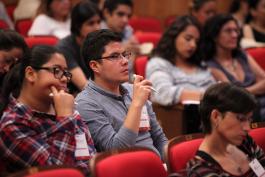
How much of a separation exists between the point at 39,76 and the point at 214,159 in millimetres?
802

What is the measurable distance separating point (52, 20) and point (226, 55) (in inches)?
60.0

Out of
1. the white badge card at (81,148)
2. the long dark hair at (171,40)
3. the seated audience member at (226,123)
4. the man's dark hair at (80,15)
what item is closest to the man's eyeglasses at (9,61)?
the white badge card at (81,148)

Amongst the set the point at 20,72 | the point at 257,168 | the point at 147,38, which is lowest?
the point at 257,168

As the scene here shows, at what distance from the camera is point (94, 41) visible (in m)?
2.62

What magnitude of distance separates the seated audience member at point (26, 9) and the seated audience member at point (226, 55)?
1.94 m

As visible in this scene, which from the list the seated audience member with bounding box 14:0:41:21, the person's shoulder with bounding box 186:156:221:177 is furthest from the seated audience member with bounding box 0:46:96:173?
the seated audience member with bounding box 14:0:41:21

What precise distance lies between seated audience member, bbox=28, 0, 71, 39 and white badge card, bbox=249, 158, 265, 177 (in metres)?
2.79

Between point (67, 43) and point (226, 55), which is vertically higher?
point (67, 43)

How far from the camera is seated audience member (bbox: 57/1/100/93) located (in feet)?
12.0

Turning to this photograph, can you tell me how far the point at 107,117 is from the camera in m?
2.53

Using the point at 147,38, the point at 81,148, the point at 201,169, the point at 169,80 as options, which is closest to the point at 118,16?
the point at 147,38

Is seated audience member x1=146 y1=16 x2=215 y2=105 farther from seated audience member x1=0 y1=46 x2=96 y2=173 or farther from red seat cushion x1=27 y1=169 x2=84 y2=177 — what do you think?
red seat cushion x1=27 y1=169 x2=84 y2=177

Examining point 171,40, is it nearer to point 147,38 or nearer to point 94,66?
point 147,38

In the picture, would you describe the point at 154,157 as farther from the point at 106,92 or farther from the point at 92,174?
the point at 106,92
